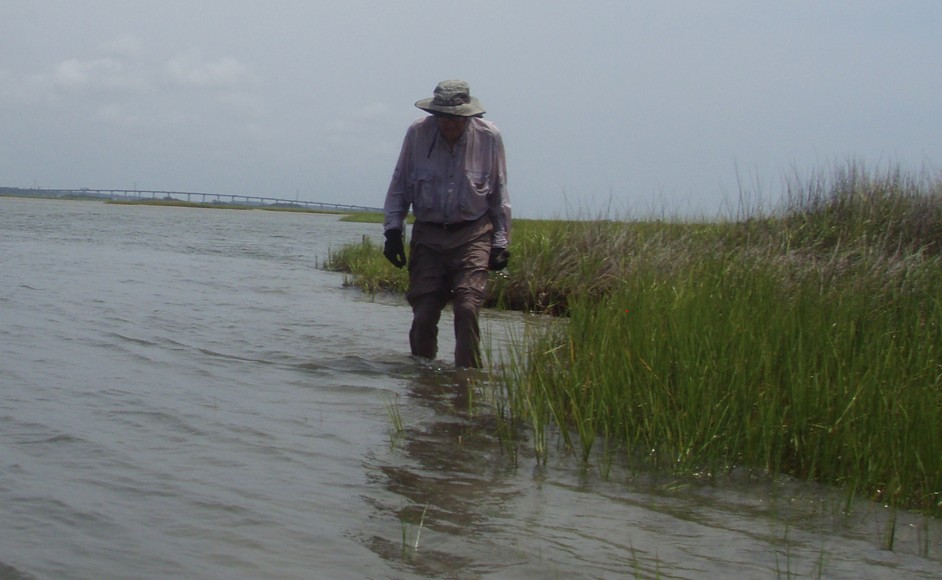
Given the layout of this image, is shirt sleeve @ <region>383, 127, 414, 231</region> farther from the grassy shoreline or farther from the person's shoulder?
the grassy shoreline

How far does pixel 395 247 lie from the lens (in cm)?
667

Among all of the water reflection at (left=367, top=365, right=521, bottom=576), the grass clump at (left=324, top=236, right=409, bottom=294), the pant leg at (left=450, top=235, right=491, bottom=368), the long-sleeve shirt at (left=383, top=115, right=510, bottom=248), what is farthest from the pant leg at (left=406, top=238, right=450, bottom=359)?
the grass clump at (left=324, top=236, right=409, bottom=294)

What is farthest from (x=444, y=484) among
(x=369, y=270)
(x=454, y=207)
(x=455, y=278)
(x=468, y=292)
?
(x=369, y=270)

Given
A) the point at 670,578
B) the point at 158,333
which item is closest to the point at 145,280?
the point at 158,333

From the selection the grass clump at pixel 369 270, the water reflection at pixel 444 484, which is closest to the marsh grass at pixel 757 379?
the water reflection at pixel 444 484

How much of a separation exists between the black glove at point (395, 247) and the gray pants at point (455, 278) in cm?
9

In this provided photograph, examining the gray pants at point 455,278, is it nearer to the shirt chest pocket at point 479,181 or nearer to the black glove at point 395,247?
the black glove at point 395,247

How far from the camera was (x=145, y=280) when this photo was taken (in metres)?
14.4

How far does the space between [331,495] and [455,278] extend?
105 inches

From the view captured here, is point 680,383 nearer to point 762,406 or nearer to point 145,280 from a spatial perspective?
point 762,406

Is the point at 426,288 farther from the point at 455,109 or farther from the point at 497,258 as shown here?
the point at 455,109

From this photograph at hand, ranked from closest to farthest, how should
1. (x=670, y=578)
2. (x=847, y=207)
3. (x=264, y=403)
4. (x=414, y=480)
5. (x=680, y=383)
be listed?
(x=670, y=578)
(x=414, y=480)
(x=680, y=383)
(x=264, y=403)
(x=847, y=207)

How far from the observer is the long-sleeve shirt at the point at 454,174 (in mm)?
6445

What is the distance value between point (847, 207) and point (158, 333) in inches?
276
